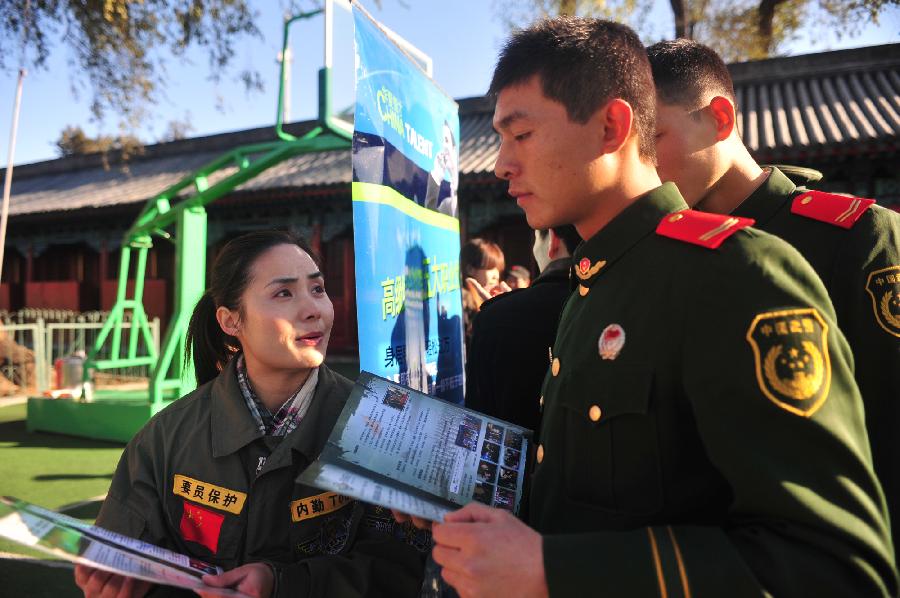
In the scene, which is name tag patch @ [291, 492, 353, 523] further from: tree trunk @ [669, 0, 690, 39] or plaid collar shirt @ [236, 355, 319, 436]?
tree trunk @ [669, 0, 690, 39]

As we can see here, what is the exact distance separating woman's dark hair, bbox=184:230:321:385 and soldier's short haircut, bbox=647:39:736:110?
3.70 feet

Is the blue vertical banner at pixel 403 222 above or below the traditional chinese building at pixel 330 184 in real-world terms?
below

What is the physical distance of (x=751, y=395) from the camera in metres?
0.77

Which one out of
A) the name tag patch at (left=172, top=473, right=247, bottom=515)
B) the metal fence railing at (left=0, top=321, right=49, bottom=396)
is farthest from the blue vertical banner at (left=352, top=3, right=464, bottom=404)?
the metal fence railing at (left=0, top=321, right=49, bottom=396)

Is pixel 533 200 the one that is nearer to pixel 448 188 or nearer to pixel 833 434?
pixel 833 434

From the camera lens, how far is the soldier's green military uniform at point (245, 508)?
1499 mm

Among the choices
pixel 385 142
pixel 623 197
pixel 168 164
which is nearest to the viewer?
pixel 623 197

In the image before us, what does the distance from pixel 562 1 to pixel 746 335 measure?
13.3m

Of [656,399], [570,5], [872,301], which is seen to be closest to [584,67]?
[656,399]

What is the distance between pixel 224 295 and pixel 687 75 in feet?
4.64

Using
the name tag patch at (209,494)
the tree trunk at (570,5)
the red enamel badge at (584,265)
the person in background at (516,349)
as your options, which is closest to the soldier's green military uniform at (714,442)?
the red enamel badge at (584,265)

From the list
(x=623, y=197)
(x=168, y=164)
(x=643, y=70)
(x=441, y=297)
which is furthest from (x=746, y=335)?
(x=168, y=164)

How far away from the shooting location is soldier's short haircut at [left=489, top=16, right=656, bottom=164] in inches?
43.7

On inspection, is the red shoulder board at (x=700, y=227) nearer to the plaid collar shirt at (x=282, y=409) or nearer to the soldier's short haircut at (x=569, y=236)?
the soldier's short haircut at (x=569, y=236)
